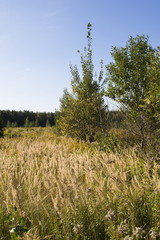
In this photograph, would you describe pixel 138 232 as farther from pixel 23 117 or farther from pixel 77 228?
pixel 23 117

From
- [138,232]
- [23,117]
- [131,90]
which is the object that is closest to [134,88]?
[131,90]

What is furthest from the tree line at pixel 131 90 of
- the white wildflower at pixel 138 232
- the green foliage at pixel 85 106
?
the white wildflower at pixel 138 232

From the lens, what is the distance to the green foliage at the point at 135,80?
8898mm

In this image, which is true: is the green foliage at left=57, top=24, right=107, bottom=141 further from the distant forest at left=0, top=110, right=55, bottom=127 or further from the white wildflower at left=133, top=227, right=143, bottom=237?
the distant forest at left=0, top=110, right=55, bottom=127

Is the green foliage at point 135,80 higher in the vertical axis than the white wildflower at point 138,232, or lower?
higher

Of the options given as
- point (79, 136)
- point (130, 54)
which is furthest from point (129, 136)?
point (79, 136)

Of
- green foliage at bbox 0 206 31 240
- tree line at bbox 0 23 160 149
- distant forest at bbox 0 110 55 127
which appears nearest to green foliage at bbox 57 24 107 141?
tree line at bbox 0 23 160 149

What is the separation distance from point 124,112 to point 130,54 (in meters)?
2.59

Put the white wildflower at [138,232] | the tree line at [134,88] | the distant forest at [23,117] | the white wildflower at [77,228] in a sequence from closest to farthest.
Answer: the white wildflower at [138,232] → the white wildflower at [77,228] → the tree line at [134,88] → the distant forest at [23,117]

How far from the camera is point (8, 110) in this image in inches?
4414

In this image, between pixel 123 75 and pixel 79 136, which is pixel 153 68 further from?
pixel 79 136

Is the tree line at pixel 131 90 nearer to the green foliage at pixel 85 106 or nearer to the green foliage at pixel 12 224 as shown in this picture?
the green foliage at pixel 85 106

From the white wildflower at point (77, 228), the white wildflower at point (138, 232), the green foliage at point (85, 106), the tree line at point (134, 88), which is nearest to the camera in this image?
the white wildflower at point (138, 232)

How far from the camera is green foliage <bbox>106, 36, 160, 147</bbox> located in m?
8.90
